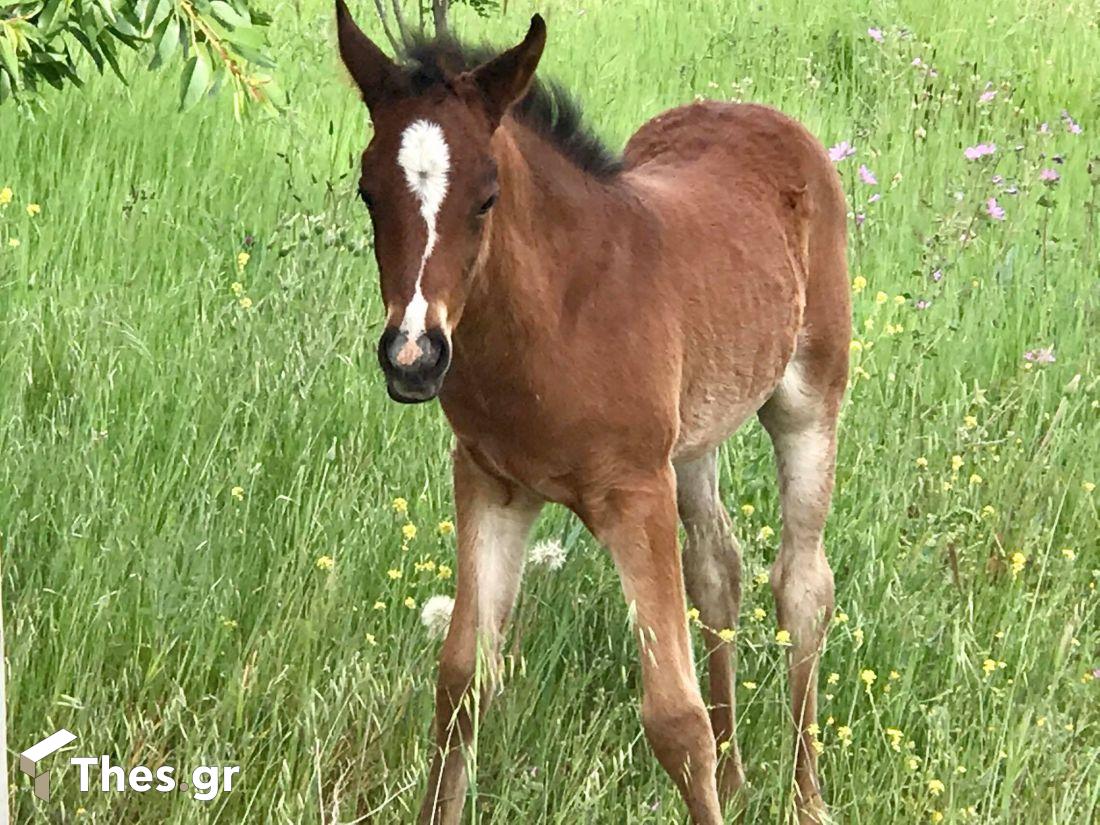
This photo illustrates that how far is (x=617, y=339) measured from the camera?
2.86m

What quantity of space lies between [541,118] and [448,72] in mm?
466

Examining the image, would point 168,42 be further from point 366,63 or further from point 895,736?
point 895,736

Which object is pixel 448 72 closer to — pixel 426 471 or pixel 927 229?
pixel 426 471

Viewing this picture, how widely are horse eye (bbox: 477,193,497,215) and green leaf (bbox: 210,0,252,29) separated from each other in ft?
1.55

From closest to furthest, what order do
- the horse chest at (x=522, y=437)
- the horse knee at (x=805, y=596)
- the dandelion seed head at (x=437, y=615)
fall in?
the horse chest at (x=522, y=437) → the dandelion seed head at (x=437, y=615) → the horse knee at (x=805, y=596)

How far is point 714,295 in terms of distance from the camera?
324 cm

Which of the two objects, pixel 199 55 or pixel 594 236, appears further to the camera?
pixel 594 236

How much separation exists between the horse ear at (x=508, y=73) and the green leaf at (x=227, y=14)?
38cm

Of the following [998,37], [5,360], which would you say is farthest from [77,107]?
[998,37]

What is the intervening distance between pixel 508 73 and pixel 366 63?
0.24 m

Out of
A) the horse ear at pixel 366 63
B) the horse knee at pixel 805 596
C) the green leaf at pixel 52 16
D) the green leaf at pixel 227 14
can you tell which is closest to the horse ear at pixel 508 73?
the horse ear at pixel 366 63

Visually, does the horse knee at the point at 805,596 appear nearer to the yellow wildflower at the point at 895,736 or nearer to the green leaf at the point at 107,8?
the yellow wildflower at the point at 895,736

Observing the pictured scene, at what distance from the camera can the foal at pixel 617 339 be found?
7.88 ft

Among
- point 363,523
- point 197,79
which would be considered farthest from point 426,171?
point 363,523
